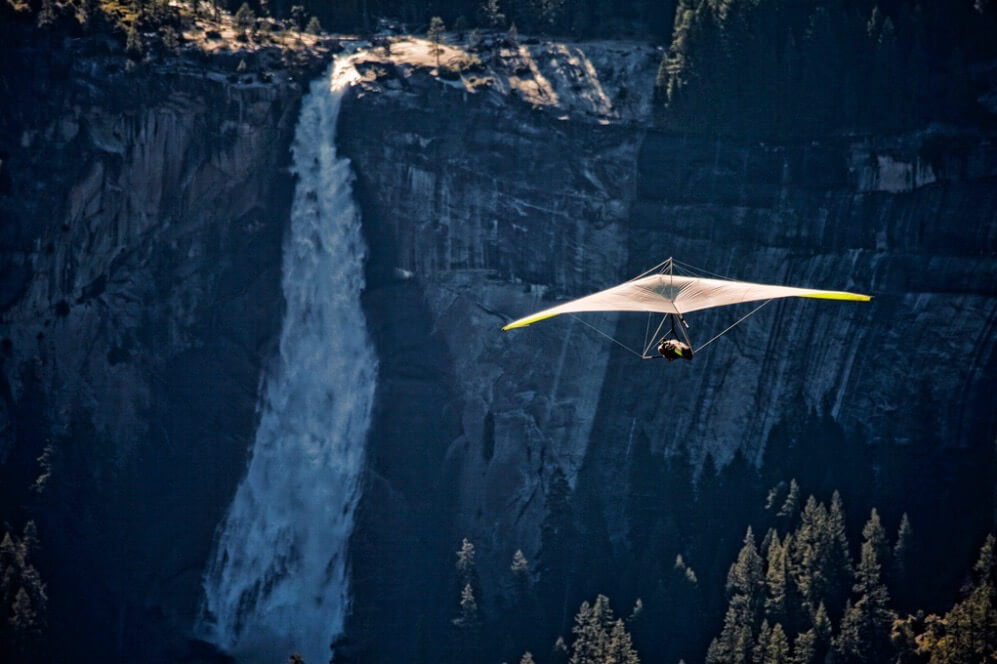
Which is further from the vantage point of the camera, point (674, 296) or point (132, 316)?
point (132, 316)

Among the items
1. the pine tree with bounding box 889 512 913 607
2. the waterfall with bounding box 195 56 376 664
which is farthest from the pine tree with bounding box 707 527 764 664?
the waterfall with bounding box 195 56 376 664

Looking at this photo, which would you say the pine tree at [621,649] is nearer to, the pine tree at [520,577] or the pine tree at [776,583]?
the pine tree at [776,583]

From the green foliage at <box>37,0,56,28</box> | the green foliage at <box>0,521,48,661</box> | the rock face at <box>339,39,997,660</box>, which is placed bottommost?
the green foliage at <box>0,521,48,661</box>

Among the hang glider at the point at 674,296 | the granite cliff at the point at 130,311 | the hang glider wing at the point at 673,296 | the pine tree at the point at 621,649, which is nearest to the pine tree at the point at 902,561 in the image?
the pine tree at the point at 621,649

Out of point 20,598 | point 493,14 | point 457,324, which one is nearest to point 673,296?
point 457,324

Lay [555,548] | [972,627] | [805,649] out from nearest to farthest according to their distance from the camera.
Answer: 1. [972,627]
2. [805,649]
3. [555,548]

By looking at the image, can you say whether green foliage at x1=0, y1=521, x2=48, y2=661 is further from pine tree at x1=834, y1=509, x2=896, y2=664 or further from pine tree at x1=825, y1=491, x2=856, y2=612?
pine tree at x1=834, y1=509, x2=896, y2=664

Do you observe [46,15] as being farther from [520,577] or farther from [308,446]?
[520,577]
